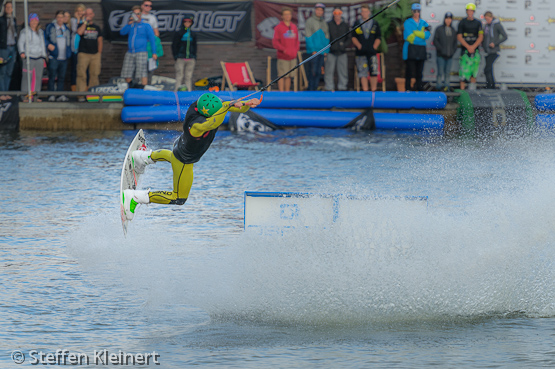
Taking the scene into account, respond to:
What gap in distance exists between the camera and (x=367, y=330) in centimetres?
893

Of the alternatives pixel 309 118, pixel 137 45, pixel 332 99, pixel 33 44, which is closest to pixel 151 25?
pixel 137 45

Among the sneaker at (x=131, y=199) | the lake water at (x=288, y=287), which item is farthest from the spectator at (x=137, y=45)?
the sneaker at (x=131, y=199)

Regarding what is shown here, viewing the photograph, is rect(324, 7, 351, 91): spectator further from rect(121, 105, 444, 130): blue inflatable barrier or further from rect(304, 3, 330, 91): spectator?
rect(121, 105, 444, 130): blue inflatable barrier

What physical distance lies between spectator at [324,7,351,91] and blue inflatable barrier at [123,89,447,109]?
767 mm

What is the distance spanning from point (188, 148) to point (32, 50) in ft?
43.8

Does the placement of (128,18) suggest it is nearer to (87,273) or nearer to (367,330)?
(87,273)

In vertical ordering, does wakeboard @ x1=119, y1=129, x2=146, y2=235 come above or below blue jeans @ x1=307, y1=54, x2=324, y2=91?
below

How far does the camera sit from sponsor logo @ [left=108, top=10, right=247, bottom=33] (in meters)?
25.7

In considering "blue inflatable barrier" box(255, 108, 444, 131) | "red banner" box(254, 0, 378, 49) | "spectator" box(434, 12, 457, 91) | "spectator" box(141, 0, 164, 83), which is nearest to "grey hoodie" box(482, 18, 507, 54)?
"spectator" box(434, 12, 457, 91)

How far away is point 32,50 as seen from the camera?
22.8 metres

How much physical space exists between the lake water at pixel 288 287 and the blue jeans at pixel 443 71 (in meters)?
10.6

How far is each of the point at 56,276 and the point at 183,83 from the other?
14.3m

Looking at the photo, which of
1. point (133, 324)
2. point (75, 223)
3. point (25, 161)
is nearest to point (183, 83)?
point (25, 161)

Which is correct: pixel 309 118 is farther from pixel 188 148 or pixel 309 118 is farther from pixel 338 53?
pixel 188 148
